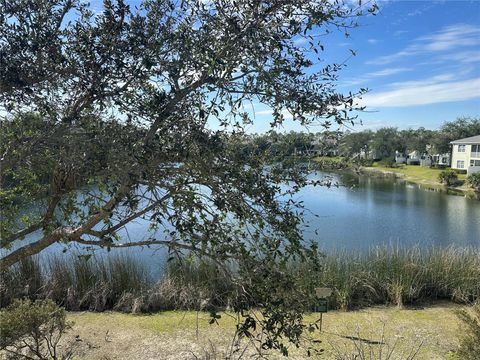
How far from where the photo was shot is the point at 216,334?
487 centimetres

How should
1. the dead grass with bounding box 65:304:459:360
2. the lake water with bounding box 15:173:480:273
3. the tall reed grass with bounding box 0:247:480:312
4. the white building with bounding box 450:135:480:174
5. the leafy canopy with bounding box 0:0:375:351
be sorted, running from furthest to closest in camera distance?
the white building with bounding box 450:135:480:174 → the lake water with bounding box 15:173:480:273 → the tall reed grass with bounding box 0:247:480:312 → the dead grass with bounding box 65:304:459:360 → the leafy canopy with bounding box 0:0:375:351

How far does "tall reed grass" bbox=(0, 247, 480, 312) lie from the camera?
5.94 metres

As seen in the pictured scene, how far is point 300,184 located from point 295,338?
0.67m

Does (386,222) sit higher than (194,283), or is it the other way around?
(194,283)

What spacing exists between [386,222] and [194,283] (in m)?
13.2

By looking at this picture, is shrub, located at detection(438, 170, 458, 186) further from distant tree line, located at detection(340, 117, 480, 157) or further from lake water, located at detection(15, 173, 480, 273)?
distant tree line, located at detection(340, 117, 480, 157)

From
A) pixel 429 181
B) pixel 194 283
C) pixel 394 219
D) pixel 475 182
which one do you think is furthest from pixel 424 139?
pixel 194 283

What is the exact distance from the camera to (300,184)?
192cm

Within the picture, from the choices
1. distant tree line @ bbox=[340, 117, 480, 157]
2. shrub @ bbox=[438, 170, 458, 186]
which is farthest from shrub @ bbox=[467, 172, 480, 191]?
distant tree line @ bbox=[340, 117, 480, 157]

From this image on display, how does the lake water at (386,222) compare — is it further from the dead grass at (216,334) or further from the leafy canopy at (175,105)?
the leafy canopy at (175,105)

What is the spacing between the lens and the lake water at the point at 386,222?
11072 mm

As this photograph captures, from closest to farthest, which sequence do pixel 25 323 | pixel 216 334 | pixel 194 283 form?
pixel 25 323 → pixel 216 334 → pixel 194 283

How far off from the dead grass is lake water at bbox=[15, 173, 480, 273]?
2087 millimetres

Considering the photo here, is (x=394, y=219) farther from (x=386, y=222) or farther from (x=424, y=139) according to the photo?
(x=424, y=139)
